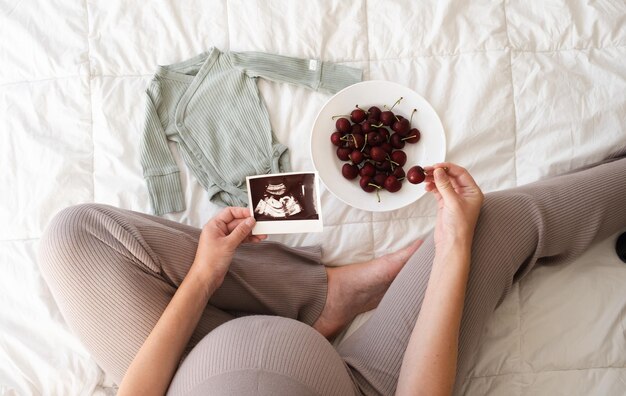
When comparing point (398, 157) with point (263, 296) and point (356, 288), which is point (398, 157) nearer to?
point (356, 288)

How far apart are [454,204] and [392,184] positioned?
0.90 ft

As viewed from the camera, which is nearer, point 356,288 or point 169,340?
point 169,340

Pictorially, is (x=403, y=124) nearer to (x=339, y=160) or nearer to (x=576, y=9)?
(x=339, y=160)

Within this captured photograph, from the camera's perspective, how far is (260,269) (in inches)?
45.7

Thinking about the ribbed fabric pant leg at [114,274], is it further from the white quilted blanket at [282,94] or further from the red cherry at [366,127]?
the red cherry at [366,127]

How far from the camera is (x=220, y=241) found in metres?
1.06

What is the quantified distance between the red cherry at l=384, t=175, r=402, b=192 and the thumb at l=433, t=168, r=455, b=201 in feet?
0.75

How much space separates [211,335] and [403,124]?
70cm

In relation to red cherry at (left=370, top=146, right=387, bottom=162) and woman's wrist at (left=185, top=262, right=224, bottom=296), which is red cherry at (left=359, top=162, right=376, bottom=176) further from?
woman's wrist at (left=185, top=262, right=224, bottom=296)

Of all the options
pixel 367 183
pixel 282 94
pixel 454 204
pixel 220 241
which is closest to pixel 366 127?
pixel 367 183

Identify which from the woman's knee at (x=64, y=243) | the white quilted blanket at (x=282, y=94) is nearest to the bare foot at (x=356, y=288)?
the white quilted blanket at (x=282, y=94)

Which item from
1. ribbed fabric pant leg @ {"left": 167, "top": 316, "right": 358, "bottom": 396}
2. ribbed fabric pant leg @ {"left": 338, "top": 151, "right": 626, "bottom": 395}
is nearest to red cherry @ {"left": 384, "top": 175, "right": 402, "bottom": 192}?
ribbed fabric pant leg @ {"left": 338, "top": 151, "right": 626, "bottom": 395}

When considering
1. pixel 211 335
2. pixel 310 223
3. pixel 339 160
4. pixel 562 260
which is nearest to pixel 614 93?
pixel 562 260

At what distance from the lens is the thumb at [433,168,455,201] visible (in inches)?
38.6
